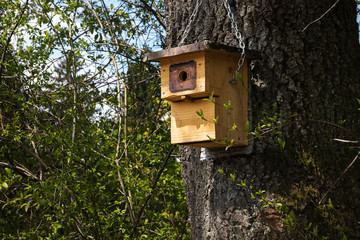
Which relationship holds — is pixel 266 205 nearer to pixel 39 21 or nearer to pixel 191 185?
pixel 191 185

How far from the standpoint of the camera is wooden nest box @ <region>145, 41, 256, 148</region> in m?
2.36

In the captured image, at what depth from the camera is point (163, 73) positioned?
253 cm

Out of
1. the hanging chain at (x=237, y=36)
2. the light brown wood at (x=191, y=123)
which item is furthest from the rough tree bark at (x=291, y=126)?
the light brown wood at (x=191, y=123)

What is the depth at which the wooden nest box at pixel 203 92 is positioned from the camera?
7.74 ft

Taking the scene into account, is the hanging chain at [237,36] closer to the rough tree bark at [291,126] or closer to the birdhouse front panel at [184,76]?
the rough tree bark at [291,126]

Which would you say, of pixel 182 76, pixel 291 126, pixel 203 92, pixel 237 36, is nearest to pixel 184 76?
pixel 182 76

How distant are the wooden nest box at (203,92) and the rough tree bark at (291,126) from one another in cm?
8

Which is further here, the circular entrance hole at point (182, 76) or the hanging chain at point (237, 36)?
the circular entrance hole at point (182, 76)

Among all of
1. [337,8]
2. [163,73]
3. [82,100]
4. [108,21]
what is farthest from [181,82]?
[108,21]

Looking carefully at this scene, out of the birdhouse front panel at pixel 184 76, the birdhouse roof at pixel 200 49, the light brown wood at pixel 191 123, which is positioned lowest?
the light brown wood at pixel 191 123

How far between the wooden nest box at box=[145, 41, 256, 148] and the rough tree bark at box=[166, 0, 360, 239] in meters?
0.08

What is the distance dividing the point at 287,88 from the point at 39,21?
8.92 feet

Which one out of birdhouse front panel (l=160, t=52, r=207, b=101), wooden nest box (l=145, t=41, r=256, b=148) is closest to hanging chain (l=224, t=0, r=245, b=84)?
wooden nest box (l=145, t=41, r=256, b=148)

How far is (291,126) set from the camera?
7.85 feet
